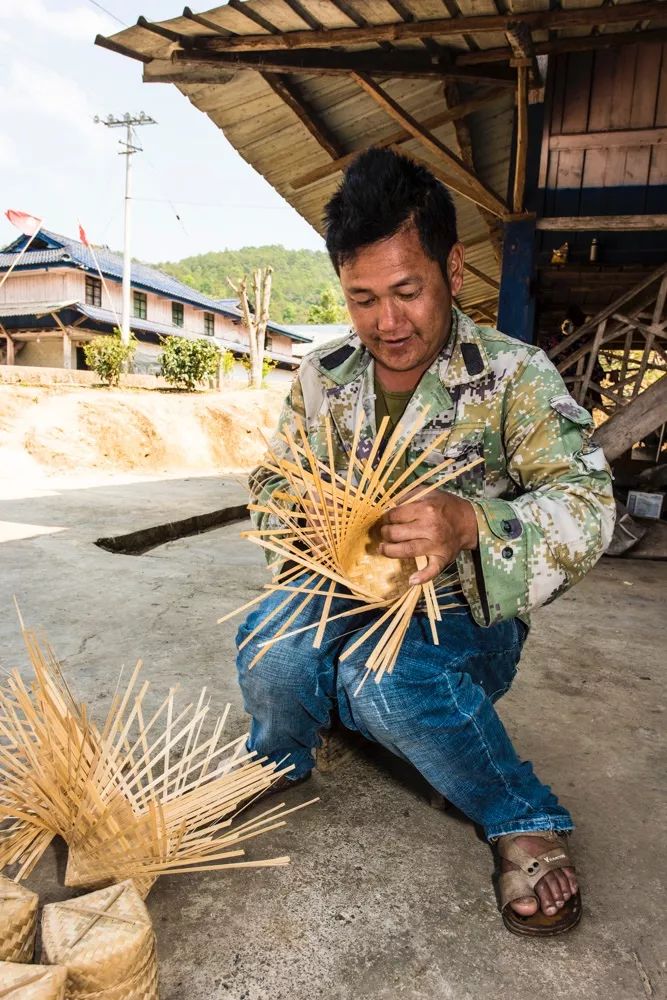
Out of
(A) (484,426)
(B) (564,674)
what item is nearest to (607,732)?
(B) (564,674)

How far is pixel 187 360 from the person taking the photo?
548 inches

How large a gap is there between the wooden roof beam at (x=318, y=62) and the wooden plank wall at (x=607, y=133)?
0.99 metres

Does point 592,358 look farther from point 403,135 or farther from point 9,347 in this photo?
point 9,347

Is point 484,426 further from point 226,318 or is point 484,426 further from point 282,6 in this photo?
point 226,318

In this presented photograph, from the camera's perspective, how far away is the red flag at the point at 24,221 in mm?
15008

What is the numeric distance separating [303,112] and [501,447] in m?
2.76

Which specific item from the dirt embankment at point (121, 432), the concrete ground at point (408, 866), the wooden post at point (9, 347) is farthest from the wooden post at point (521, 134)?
the wooden post at point (9, 347)

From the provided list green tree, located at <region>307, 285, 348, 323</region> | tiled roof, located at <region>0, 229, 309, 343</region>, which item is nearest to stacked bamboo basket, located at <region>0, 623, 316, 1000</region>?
tiled roof, located at <region>0, 229, 309, 343</region>

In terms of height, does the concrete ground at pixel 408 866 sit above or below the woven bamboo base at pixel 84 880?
below

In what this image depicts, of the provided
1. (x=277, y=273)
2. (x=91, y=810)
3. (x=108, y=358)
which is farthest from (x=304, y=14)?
(x=277, y=273)

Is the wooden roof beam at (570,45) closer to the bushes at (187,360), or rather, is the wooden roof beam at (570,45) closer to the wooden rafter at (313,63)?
the wooden rafter at (313,63)

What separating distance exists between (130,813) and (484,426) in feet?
2.95

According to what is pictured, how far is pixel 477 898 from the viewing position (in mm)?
1136

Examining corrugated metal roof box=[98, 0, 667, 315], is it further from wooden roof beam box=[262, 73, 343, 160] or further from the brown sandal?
the brown sandal
